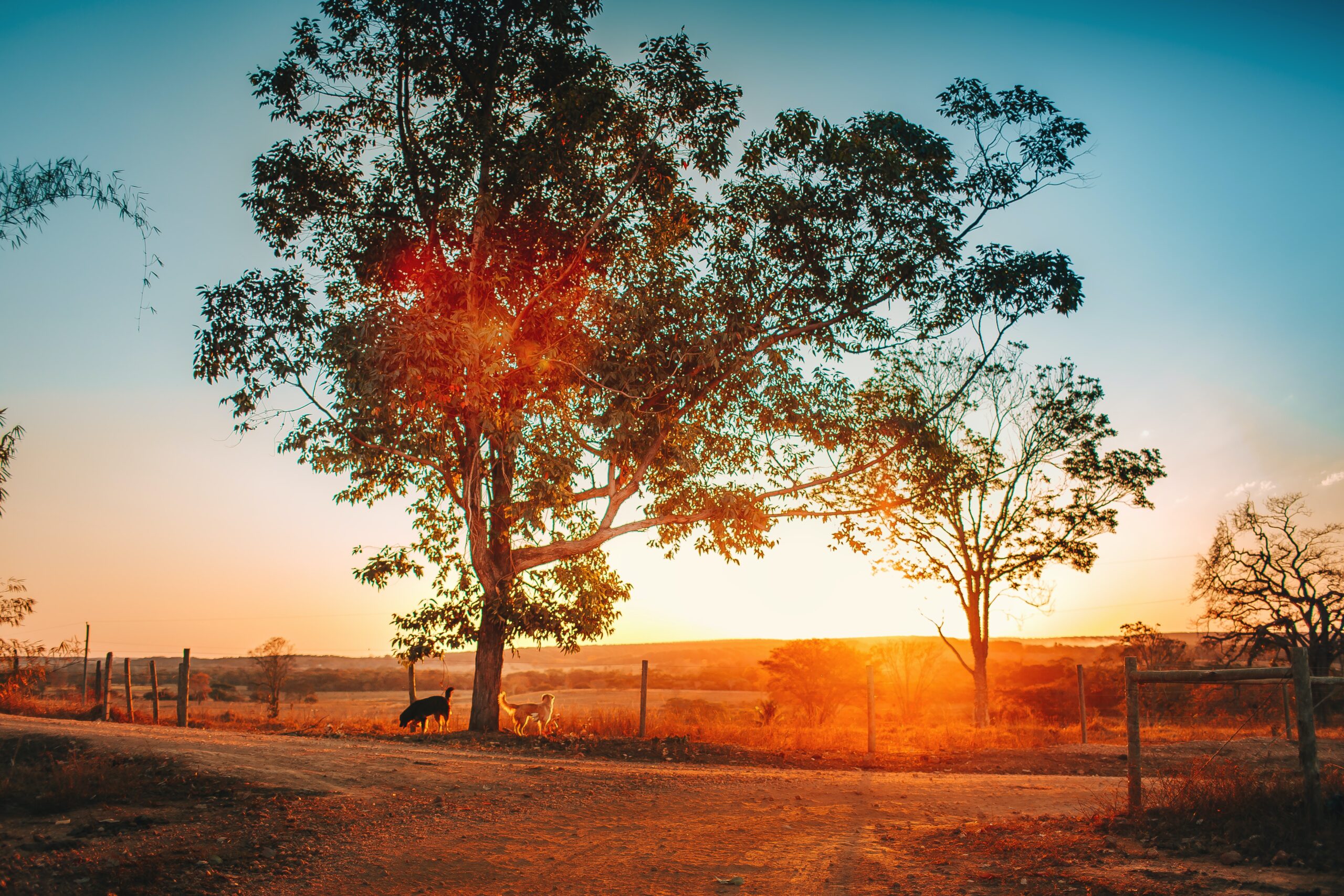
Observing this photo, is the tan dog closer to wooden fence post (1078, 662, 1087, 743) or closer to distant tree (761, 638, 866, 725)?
wooden fence post (1078, 662, 1087, 743)

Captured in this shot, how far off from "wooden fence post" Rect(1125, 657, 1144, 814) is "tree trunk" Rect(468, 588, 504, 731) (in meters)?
11.7

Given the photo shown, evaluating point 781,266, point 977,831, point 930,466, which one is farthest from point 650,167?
Result: point 977,831

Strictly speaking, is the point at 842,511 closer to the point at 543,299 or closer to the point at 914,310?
the point at 914,310

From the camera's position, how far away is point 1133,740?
328 inches

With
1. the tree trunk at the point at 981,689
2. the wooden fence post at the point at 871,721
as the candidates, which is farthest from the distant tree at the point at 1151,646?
the wooden fence post at the point at 871,721

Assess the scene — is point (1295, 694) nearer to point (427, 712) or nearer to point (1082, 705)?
point (1082, 705)

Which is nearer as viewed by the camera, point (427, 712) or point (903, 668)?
point (427, 712)

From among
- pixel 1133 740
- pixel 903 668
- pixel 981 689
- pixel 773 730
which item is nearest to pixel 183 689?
pixel 773 730

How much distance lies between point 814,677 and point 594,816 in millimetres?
23042

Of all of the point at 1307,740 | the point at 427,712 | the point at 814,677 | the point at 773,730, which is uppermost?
the point at 1307,740

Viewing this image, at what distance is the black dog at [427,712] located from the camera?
17.4 metres

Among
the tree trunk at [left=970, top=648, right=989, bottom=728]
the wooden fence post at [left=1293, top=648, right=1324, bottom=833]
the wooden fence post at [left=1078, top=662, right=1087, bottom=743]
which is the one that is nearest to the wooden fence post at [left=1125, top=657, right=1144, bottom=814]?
the wooden fence post at [left=1293, top=648, right=1324, bottom=833]

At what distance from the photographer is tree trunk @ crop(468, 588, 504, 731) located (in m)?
16.8

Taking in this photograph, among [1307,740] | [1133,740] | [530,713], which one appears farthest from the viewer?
[530,713]
